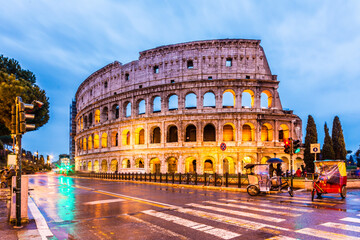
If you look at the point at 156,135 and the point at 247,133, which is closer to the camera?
the point at 247,133

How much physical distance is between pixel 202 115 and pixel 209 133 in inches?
147

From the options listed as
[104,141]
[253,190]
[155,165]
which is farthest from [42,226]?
[104,141]

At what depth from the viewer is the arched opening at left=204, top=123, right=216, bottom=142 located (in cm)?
3819

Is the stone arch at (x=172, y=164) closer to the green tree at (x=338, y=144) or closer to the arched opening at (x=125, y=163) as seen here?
the arched opening at (x=125, y=163)

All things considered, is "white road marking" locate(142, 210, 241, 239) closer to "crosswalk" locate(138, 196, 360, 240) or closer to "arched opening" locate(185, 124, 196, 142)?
"crosswalk" locate(138, 196, 360, 240)

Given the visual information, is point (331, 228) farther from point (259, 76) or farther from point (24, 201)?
point (259, 76)

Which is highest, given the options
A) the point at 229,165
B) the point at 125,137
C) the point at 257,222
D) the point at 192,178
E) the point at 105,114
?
Answer: the point at 105,114

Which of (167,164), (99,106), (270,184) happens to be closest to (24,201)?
(270,184)

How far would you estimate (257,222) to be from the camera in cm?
726

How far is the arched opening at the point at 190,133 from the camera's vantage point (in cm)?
3864

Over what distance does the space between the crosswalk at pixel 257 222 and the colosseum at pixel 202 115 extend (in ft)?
82.6

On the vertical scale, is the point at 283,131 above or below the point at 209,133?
above

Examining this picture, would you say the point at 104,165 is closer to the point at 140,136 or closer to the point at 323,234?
the point at 140,136

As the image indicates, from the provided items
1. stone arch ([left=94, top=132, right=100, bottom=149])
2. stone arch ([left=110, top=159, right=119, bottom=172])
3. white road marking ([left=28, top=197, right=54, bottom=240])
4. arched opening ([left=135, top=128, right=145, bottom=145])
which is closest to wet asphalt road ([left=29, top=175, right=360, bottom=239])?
white road marking ([left=28, top=197, right=54, bottom=240])
